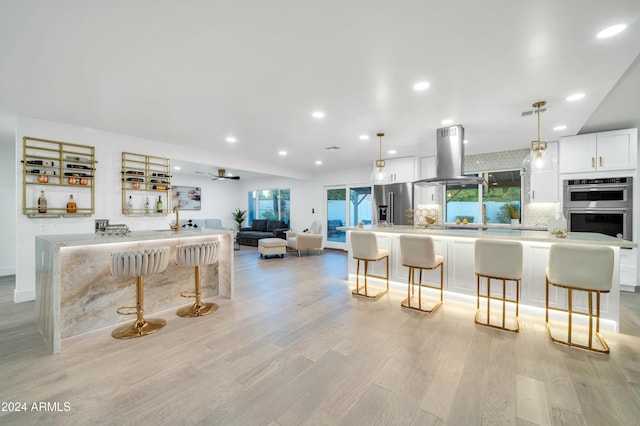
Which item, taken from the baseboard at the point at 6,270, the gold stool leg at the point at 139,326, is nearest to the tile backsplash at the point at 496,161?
the gold stool leg at the point at 139,326

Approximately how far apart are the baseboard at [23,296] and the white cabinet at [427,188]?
23.4ft

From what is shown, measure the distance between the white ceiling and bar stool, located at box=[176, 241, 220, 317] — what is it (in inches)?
72.6

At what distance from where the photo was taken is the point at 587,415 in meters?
1.68

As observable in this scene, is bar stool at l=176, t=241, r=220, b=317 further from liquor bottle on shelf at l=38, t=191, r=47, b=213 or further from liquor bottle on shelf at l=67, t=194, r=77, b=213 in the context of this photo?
liquor bottle on shelf at l=38, t=191, r=47, b=213

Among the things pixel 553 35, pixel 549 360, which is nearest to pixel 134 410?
pixel 549 360

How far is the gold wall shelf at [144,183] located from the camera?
15.5ft

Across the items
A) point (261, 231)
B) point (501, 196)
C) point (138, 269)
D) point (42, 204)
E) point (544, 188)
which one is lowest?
point (261, 231)

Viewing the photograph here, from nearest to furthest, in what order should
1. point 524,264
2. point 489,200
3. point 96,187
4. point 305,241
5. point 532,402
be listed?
1. point 532,402
2. point 524,264
3. point 96,187
4. point 489,200
5. point 305,241

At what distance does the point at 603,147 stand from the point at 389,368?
540 cm

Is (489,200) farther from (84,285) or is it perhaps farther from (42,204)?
(42,204)

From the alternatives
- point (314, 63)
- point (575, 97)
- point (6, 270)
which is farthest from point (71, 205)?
point (575, 97)

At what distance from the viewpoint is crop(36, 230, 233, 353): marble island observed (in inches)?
96.7

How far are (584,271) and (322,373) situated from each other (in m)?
2.64

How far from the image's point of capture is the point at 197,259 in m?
3.19
